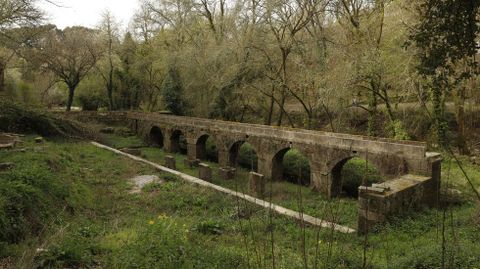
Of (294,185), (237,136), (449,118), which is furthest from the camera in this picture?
(449,118)

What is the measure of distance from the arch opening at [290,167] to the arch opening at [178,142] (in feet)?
31.4

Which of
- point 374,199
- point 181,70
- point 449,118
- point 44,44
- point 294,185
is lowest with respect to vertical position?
point 294,185

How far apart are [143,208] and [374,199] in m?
6.79

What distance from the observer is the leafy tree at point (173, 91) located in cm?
3043

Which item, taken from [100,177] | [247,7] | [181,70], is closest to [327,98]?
[247,7]

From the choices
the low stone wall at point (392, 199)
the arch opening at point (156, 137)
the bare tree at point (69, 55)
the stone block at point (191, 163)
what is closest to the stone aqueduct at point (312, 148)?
the low stone wall at point (392, 199)

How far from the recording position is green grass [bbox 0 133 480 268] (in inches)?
225

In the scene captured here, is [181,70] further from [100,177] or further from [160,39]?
[100,177]

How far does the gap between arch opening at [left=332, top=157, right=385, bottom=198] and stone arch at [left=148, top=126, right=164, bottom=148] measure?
16.5m

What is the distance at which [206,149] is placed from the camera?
25.5 meters

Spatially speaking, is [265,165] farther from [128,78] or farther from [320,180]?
[128,78]

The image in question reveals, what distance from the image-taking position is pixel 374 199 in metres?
10.2

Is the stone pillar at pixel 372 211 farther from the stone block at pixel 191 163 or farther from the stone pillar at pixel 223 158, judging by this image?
the stone block at pixel 191 163

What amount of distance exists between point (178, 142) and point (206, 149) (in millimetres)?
3224
